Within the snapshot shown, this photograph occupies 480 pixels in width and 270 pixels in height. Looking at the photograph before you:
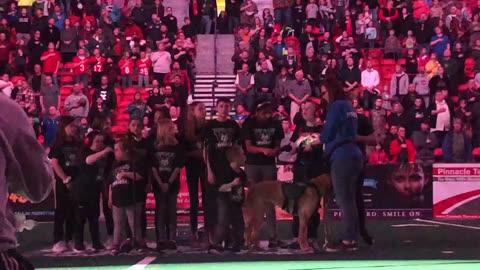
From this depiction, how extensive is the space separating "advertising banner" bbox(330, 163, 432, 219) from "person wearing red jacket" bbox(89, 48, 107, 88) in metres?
7.99

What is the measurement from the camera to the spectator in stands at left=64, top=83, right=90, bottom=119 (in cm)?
1894

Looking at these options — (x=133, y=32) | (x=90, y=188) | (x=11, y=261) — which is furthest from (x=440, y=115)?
(x=11, y=261)

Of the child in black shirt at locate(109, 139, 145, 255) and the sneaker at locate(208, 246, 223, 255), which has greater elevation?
the child in black shirt at locate(109, 139, 145, 255)

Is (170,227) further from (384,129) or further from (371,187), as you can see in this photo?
(384,129)

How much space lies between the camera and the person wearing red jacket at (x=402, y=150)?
648 inches

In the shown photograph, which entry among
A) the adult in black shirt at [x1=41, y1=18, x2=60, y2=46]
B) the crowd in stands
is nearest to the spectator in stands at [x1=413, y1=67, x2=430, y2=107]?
the crowd in stands

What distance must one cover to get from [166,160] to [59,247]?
1.61m

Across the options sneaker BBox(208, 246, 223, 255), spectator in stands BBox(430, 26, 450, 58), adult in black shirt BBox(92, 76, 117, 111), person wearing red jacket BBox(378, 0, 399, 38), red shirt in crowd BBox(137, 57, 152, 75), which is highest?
person wearing red jacket BBox(378, 0, 399, 38)

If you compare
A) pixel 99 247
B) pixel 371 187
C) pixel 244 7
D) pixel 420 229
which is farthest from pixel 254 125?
pixel 244 7

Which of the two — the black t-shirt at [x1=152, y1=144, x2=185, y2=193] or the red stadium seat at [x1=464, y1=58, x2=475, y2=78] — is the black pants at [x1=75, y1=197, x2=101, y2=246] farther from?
the red stadium seat at [x1=464, y1=58, x2=475, y2=78]

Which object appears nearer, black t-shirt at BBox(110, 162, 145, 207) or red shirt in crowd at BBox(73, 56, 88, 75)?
black t-shirt at BBox(110, 162, 145, 207)

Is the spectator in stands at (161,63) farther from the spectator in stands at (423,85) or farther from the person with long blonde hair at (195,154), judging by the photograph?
the person with long blonde hair at (195,154)

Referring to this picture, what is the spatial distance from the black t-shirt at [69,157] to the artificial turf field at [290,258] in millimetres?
944

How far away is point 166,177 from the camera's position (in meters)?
10.8
